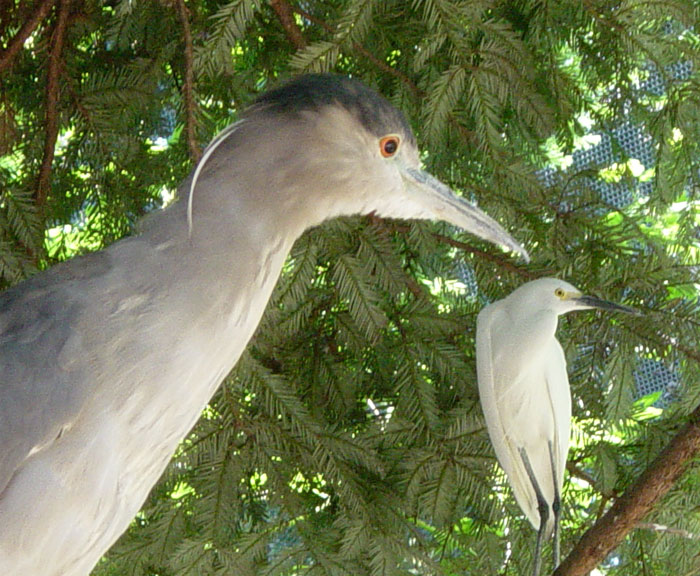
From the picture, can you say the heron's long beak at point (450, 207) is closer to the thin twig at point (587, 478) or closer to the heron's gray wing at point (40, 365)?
the heron's gray wing at point (40, 365)

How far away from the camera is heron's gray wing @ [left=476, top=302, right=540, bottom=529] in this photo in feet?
6.73

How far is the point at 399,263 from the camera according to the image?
2125 mm

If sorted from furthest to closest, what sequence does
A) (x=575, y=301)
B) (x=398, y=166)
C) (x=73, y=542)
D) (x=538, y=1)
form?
(x=538, y=1) → (x=575, y=301) → (x=398, y=166) → (x=73, y=542)

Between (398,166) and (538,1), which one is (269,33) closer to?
(538,1)

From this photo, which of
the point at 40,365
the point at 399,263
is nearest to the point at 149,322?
the point at 40,365

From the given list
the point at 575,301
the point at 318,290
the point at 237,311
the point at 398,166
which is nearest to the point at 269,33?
the point at 318,290

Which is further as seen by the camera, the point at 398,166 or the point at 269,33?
the point at 269,33

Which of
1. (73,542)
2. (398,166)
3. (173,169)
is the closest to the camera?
(73,542)

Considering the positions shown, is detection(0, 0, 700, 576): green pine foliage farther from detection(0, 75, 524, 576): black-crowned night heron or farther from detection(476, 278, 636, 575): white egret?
detection(0, 75, 524, 576): black-crowned night heron

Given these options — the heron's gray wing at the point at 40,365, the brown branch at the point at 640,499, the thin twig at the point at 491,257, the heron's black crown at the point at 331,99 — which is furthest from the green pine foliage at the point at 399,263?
the heron's gray wing at the point at 40,365

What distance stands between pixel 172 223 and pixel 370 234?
97cm

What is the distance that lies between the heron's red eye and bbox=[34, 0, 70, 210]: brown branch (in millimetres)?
906

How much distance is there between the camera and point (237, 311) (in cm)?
111

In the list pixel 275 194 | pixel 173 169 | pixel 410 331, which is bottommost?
pixel 410 331
